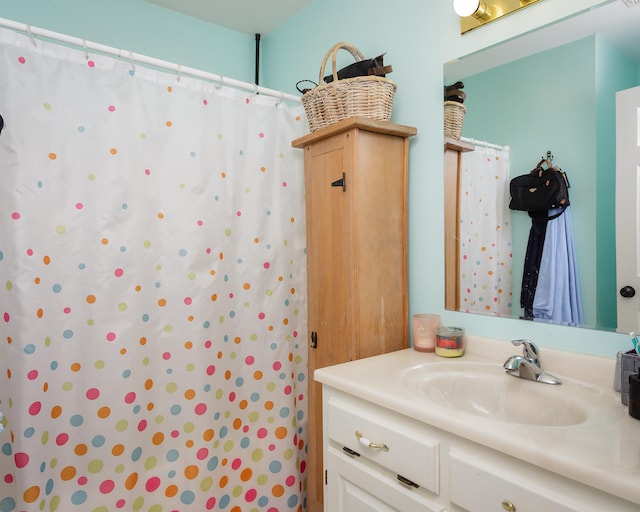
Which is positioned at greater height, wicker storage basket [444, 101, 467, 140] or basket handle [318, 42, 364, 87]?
basket handle [318, 42, 364, 87]

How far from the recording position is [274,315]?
1927 mm

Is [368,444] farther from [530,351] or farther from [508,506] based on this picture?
[530,351]

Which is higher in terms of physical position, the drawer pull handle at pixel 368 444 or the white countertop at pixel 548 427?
the white countertop at pixel 548 427

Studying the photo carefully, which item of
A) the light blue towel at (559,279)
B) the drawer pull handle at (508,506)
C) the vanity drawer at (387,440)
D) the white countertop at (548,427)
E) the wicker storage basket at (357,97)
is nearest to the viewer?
the white countertop at (548,427)

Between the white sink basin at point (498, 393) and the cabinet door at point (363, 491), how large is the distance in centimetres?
24

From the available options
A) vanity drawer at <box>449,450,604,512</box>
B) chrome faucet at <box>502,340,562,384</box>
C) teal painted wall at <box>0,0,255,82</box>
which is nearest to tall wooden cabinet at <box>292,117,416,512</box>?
chrome faucet at <box>502,340,562,384</box>

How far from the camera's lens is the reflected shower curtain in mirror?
1.43 m

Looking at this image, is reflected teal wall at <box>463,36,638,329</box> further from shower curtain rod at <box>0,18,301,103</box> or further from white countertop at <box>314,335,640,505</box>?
shower curtain rod at <box>0,18,301,103</box>

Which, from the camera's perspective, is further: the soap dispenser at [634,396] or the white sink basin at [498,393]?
the white sink basin at [498,393]

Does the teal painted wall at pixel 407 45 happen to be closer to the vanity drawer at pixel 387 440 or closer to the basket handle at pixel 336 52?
the basket handle at pixel 336 52

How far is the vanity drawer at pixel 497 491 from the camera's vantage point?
0.81 metres

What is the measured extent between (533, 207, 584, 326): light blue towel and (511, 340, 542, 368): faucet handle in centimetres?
11

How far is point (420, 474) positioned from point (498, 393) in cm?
37

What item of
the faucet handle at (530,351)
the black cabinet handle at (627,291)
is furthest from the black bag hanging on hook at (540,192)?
the faucet handle at (530,351)
